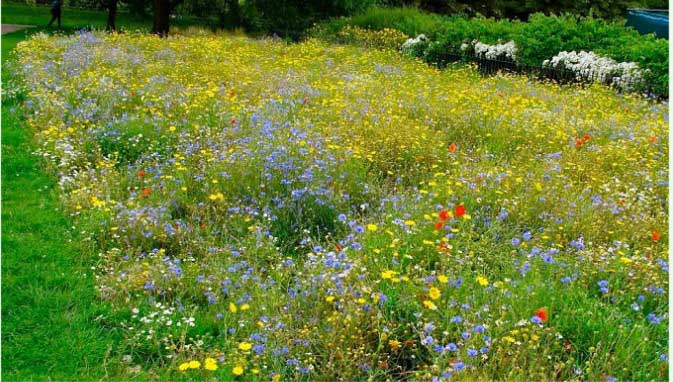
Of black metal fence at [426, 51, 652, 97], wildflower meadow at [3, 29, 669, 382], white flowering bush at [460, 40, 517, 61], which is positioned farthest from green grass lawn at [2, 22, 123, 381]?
white flowering bush at [460, 40, 517, 61]

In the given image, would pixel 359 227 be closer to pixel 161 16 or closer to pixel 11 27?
pixel 161 16

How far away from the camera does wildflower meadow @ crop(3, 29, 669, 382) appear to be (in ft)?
10.6

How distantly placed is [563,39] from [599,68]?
Answer: 186cm

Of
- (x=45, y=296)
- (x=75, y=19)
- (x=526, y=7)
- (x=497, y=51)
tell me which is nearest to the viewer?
(x=45, y=296)

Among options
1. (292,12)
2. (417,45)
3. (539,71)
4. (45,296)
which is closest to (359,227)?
(45,296)

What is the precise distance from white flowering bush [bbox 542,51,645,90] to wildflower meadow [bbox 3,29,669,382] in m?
1.79

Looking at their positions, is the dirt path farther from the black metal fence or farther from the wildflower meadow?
the black metal fence

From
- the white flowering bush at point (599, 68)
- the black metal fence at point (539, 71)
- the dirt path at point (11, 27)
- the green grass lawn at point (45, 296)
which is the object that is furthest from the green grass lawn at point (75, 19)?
the green grass lawn at point (45, 296)

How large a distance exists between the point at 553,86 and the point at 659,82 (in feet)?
5.42

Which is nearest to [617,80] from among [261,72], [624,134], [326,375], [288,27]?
[624,134]

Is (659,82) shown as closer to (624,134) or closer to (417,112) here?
(624,134)

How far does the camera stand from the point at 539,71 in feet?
40.8

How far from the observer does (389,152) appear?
6.34 meters

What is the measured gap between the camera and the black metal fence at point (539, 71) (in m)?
10.8
